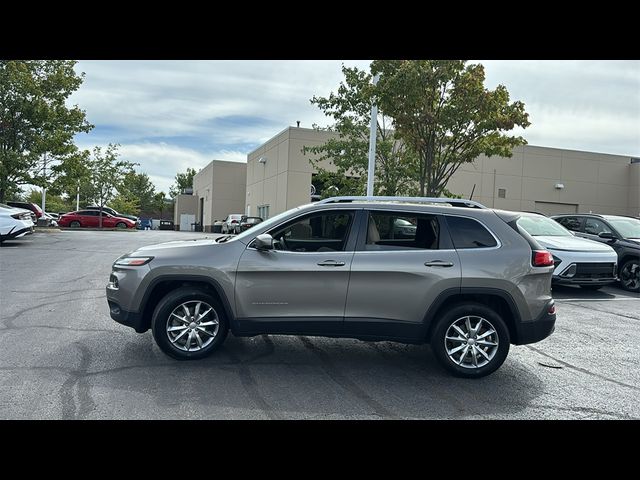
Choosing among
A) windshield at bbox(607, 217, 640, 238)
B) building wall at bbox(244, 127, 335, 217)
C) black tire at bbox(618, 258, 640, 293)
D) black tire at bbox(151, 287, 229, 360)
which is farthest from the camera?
building wall at bbox(244, 127, 335, 217)

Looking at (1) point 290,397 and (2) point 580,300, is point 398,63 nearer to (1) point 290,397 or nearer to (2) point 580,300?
(2) point 580,300

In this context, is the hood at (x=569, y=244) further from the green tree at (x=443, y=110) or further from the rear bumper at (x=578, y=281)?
the green tree at (x=443, y=110)

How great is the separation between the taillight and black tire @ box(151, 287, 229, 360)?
3387 mm

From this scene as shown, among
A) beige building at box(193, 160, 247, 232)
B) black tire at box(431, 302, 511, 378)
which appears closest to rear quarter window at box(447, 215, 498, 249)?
black tire at box(431, 302, 511, 378)

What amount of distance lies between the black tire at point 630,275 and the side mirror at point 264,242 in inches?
411

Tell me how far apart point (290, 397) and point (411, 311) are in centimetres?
156

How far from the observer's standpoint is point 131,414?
4.09 metres

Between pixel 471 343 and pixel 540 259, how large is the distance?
1.16m

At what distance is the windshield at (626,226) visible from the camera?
12594 mm

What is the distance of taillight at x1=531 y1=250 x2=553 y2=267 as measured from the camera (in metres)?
5.41

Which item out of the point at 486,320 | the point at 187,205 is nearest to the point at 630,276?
the point at 486,320

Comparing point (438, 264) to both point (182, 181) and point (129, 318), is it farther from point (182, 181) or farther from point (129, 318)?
point (182, 181)

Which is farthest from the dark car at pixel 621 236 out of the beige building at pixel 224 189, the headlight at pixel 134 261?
the beige building at pixel 224 189

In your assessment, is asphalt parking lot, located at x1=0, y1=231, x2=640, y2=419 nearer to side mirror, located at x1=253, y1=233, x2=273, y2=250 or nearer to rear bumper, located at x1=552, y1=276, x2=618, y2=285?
side mirror, located at x1=253, y1=233, x2=273, y2=250
